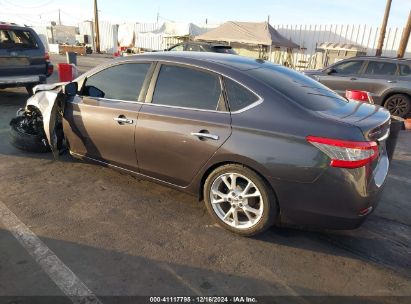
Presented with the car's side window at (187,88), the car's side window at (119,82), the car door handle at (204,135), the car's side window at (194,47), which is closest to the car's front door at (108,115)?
the car's side window at (119,82)

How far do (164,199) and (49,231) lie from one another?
1.28 meters

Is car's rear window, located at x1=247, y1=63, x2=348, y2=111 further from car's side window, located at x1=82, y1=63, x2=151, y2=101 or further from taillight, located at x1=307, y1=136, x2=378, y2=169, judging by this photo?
car's side window, located at x1=82, y1=63, x2=151, y2=101

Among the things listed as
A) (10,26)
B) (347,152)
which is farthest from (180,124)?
(10,26)

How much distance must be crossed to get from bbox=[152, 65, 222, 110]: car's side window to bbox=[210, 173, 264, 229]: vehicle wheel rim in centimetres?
A: 73

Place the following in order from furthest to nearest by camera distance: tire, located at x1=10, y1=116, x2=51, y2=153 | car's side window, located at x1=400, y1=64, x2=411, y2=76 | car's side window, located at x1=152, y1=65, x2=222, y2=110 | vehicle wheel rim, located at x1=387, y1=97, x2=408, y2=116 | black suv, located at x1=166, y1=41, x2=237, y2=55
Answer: black suv, located at x1=166, y1=41, x2=237, y2=55, vehicle wheel rim, located at x1=387, y1=97, x2=408, y2=116, car's side window, located at x1=400, y1=64, x2=411, y2=76, tire, located at x1=10, y1=116, x2=51, y2=153, car's side window, located at x1=152, y1=65, x2=222, y2=110

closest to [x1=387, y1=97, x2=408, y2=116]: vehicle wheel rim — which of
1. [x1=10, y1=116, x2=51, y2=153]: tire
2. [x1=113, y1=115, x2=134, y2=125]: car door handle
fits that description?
[x1=113, y1=115, x2=134, y2=125]: car door handle

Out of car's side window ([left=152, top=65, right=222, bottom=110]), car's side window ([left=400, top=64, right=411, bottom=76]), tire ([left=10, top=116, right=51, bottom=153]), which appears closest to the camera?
car's side window ([left=152, top=65, right=222, bottom=110])

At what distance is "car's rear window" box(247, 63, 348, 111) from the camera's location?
3.29 m

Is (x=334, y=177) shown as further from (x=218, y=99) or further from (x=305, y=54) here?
(x=305, y=54)

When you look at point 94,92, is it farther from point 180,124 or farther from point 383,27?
point 383,27

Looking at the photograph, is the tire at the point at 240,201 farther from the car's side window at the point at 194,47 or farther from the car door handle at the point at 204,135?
the car's side window at the point at 194,47

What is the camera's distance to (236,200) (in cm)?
337

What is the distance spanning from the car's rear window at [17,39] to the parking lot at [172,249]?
5.16m

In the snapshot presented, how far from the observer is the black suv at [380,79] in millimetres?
9312
